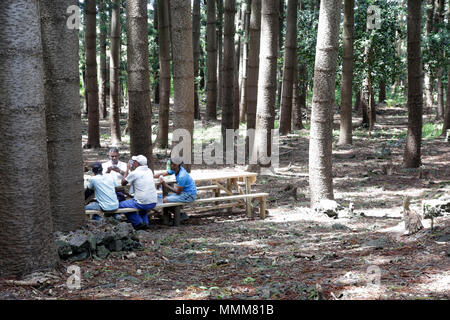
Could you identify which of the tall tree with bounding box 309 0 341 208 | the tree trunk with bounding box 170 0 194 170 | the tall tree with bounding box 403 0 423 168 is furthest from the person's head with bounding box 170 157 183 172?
the tall tree with bounding box 403 0 423 168

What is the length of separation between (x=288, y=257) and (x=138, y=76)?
13.4 feet

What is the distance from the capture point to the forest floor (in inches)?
175

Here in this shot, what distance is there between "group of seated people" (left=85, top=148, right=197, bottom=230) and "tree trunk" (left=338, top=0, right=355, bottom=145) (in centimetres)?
915

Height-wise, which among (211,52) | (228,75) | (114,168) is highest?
(211,52)

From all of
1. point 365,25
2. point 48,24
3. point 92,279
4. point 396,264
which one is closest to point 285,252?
point 396,264

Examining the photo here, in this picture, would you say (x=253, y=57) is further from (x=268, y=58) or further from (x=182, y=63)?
(x=182, y=63)

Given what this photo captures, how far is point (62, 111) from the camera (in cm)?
576

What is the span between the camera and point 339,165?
14328 millimetres

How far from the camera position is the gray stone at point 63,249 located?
5301mm

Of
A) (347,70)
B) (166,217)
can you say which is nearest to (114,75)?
(347,70)

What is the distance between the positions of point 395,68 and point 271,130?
10049 millimetres

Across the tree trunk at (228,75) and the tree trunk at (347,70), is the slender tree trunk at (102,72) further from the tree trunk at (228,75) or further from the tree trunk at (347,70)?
the tree trunk at (347,70)

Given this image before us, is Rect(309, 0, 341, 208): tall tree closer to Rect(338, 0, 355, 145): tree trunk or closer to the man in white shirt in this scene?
the man in white shirt

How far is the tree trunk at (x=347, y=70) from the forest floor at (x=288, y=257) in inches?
224
